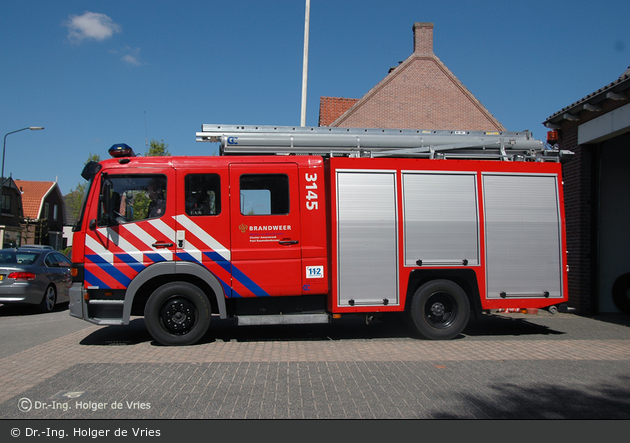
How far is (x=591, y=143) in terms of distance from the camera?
10094 mm

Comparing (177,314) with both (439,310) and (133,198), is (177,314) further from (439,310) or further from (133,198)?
(439,310)

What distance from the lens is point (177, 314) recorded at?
6.48 metres

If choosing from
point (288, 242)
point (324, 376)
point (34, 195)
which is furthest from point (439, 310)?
point (34, 195)

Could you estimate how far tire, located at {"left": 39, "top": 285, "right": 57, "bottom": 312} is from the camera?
10.6 meters

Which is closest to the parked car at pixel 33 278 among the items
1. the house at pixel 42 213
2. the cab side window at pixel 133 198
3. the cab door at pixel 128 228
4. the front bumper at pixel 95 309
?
the front bumper at pixel 95 309

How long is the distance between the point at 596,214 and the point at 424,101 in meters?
13.6

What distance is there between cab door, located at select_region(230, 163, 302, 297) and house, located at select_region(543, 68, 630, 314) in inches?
267

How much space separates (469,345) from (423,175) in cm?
266

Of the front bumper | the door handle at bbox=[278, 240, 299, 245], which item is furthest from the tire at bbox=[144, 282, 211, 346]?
the door handle at bbox=[278, 240, 299, 245]

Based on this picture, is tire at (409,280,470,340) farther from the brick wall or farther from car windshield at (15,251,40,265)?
car windshield at (15,251,40,265)

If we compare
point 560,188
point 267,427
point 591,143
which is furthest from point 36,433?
point 591,143

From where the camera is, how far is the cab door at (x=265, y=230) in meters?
6.53

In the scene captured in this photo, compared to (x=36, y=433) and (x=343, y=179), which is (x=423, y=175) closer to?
(x=343, y=179)

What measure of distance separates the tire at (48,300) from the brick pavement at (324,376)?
12.6 feet
